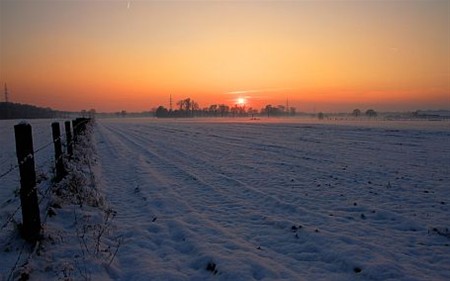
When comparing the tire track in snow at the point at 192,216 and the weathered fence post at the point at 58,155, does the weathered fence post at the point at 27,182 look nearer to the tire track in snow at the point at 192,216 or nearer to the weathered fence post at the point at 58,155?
the tire track in snow at the point at 192,216

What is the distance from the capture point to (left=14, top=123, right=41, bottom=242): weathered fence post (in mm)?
5363

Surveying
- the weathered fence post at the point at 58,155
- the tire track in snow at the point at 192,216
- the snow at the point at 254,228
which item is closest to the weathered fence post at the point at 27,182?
the snow at the point at 254,228

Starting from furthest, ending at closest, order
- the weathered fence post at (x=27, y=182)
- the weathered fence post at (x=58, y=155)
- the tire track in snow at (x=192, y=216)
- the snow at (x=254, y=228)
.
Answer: the weathered fence post at (x=58, y=155) < the tire track in snow at (x=192, y=216) < the weathered fence post at (x=27, y=182) < the snow at (x=254, y=228)

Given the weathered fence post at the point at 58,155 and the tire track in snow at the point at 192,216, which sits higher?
the weathered fence post at the point at 58,155

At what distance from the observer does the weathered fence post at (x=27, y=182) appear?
5363mm

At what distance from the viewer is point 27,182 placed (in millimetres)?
5523

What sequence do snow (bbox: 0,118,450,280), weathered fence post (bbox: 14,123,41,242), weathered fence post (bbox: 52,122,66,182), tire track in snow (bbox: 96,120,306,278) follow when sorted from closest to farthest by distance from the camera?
snow (bbox: 0,118,450,280)
weathered fence post (bbox: 14,123,41,242)
tire track in snow (bbox: 96,120,306,278)
weathered fence post (bbox: 52,122,66,182)

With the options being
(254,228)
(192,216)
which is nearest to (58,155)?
(192,216)

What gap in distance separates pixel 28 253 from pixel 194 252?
2.52m

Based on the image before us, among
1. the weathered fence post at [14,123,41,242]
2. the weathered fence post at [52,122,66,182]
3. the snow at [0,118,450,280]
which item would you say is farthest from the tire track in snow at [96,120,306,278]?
the weathered fence post at [14,123,41,242]

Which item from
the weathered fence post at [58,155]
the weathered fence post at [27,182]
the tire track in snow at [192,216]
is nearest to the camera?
the weathered fence post at [27,182]

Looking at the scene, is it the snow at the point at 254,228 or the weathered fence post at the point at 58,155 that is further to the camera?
the weathered fence post at the point at 58,155

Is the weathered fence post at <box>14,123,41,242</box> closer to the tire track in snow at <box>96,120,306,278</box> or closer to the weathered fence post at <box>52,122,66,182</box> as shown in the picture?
the tire track in snow at <box>96,120,306,278</box>

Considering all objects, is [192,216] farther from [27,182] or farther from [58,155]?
[58,155]
